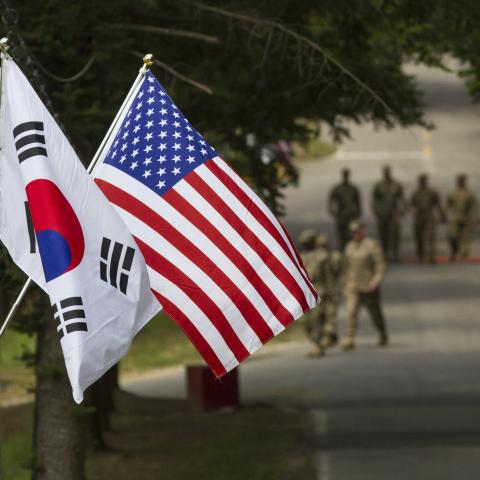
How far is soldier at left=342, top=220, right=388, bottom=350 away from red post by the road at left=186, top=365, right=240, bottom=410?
442 cm

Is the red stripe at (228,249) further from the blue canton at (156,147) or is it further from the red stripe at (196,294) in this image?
the red stripe at (196,294)

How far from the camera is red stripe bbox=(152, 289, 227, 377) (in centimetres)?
962

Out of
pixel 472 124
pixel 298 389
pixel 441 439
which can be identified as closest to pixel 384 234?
pixel 298 389

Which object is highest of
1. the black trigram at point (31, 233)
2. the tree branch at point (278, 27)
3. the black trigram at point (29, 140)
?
the tree branch at point (278, 27)

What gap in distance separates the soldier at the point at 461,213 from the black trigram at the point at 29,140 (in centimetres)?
2574

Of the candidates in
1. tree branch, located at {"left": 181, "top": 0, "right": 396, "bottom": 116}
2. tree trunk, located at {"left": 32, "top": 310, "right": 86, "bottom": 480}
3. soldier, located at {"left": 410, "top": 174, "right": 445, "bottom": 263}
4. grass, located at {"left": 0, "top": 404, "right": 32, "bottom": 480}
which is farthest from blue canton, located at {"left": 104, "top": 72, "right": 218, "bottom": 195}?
soldier, located at {"left": 410, "top": 174, "right": 445, "bottom": 263}

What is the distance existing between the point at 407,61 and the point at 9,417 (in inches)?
249

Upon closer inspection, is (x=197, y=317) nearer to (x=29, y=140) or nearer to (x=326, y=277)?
(x=29, y=140)

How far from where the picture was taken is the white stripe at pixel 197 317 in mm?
9664

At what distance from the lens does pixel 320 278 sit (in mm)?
22828

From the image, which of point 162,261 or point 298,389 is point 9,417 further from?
point 162,261

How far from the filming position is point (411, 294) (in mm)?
30781

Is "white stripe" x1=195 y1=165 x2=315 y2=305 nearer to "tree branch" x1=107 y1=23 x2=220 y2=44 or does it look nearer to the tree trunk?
"tree branch" x1=107 y1=23 x2=220 y2=44

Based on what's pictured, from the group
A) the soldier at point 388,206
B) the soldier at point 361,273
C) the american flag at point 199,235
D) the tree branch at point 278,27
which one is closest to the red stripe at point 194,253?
the american flag at point 199,235
